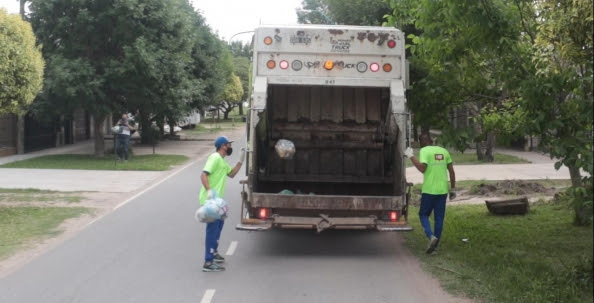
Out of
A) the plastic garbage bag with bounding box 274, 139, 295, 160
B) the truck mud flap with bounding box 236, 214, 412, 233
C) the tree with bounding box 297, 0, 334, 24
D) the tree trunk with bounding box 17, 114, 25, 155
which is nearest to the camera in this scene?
the truck mud flap with bounding box 236, 214, 412, 233

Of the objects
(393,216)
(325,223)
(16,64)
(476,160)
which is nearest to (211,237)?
(325,223)

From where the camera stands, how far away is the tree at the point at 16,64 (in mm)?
11766

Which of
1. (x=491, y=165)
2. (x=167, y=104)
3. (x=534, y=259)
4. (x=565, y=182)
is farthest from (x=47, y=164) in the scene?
(x=534, y=259)

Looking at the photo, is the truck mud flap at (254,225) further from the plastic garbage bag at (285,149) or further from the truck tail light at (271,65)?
the truck tail light at (271,65)

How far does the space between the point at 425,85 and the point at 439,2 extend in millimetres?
1329

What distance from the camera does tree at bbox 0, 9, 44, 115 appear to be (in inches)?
463

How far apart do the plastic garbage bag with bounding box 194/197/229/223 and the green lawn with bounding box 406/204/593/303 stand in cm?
259

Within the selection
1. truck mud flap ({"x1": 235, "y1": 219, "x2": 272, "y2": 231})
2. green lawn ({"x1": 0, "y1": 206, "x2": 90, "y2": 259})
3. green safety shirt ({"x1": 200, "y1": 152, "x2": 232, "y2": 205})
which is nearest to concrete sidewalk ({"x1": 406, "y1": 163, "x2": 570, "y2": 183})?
green lawn ({"x1": 0, "y1": 206, "x2": 90, "y2": 259})

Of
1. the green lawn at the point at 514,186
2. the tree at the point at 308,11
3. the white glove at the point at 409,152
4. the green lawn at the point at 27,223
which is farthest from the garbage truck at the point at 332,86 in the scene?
the tree at the point at 308,11

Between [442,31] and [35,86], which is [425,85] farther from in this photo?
[35,86]

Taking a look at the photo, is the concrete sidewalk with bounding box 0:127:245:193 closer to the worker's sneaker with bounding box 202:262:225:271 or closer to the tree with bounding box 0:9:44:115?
the tree with bounding box 0:9:44:115

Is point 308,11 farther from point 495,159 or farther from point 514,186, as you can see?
point 514,186

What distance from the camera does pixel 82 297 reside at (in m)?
6.89

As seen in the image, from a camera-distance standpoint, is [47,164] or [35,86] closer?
[35,86]
